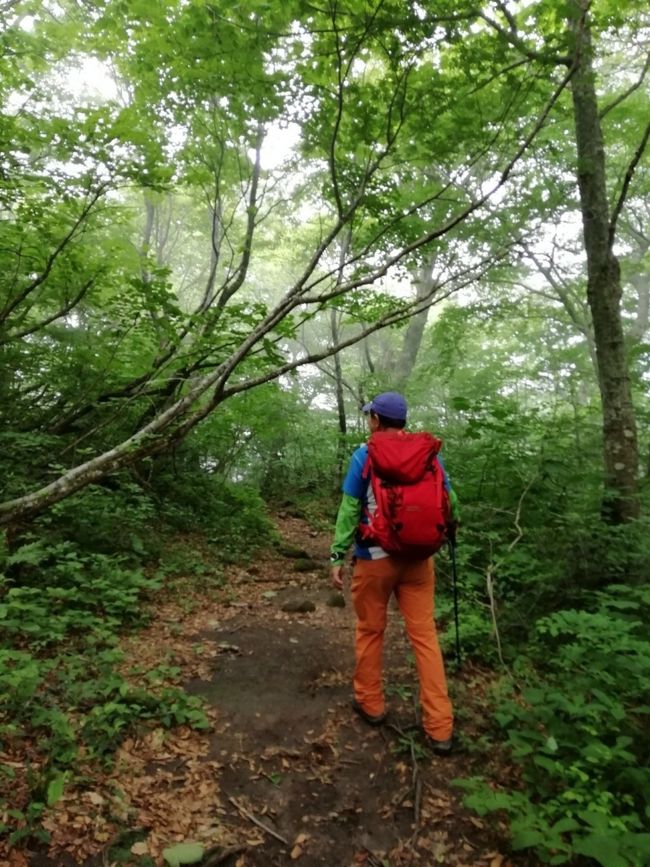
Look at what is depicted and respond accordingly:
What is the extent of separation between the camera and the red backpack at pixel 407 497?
133 inches

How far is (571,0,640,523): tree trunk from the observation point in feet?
18.8

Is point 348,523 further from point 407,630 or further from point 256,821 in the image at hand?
point 256,821

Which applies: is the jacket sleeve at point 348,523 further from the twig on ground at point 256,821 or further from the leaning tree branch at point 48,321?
the leaning tree branch at point 48,321

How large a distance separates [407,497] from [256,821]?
2.06 metres

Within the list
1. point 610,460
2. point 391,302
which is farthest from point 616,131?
point 610,460

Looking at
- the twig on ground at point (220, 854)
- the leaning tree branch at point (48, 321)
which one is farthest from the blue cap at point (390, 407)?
the leaning tree branch at point (48, 321)

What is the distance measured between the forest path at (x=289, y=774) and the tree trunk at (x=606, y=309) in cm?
300

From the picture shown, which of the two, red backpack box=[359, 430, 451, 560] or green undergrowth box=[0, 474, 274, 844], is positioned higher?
red backpack box=[359, 430, 451, 560]

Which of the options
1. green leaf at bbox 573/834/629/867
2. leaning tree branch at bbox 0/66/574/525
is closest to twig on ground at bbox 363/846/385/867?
green leaf at bbox 573/834/629/867

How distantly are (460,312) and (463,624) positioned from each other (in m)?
8.45

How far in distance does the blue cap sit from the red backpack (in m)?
0.23

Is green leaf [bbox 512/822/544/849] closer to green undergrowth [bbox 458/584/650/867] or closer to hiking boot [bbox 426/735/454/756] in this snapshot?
green undergrowth [bbox 458/584/650/867]

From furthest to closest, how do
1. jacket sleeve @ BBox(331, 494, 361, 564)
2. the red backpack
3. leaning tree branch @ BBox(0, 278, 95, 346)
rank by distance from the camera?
leaning tree branch @ BBox(0, 278, 95, 346), jacket sleeve @ BBox(331, 494, 361, 564), the red backpack

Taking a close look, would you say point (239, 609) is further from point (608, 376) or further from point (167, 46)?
point (167, 46)
